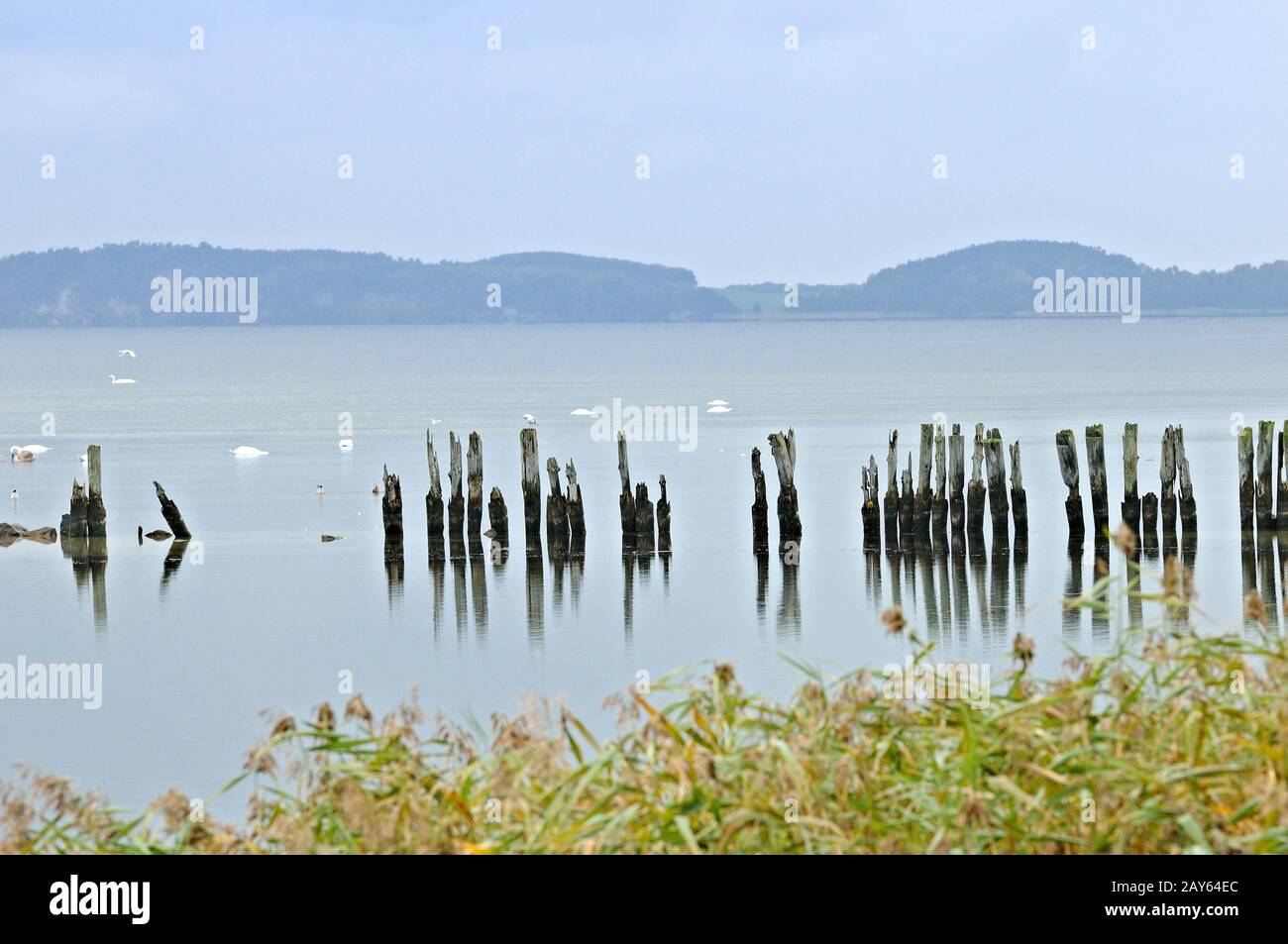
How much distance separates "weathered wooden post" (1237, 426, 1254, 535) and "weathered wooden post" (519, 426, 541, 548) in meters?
12.7

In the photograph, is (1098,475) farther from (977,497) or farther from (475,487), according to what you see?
(475,487)

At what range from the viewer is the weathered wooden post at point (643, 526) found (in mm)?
33219

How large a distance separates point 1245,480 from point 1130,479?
8.82 feet

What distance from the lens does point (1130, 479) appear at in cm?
3030

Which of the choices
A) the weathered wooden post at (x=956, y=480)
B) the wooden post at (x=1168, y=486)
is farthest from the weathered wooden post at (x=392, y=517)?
the wooden post at (x=1168, y=486)

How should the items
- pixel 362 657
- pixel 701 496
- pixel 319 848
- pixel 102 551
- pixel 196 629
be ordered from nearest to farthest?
pixel 319 848 < pixel 362 657 < pixel 196 629 < pixel 102 551 < pixel 701 496

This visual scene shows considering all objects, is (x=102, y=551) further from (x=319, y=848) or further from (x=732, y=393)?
(x=732, y=393)

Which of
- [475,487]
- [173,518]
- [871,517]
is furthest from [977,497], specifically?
[173,518]

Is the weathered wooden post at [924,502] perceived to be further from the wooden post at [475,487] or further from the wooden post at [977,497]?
the wooden post at [475,487]

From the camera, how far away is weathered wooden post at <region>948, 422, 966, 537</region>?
3097 centimetres

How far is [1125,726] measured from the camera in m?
7.41
